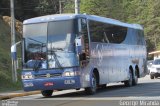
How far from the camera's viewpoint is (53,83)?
895 inches

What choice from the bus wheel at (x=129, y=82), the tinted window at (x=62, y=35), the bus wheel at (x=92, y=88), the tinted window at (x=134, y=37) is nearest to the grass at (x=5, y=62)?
the bus wheel at (x=129, y=82)

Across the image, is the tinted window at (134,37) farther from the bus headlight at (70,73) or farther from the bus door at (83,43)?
the bus headlight at (70,73)

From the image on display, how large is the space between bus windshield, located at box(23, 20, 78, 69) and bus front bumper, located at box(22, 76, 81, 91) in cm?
59

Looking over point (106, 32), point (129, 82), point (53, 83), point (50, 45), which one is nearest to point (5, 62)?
point (129, 82)

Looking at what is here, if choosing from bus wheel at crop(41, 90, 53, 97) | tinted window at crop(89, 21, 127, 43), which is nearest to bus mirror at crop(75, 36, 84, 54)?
tinted window at crop(89, 21, 127, 43)

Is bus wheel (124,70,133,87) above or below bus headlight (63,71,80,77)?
below

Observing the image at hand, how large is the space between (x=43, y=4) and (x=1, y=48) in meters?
30.1

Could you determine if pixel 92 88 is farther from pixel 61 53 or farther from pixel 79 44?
pixel 79 44

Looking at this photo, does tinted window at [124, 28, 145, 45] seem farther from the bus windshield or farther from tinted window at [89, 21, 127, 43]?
the bus windshield

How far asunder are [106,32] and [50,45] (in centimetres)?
517

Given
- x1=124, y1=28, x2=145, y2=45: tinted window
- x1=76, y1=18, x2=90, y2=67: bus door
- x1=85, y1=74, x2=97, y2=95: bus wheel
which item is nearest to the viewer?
x1=76, y1=18, x2=90, y2=67: bus door

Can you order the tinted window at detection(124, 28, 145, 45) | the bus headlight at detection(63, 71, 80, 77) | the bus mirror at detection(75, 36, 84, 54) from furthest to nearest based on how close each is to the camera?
the tinted window at detection(124, 28, 145, 45) → the bus headlight at detection(63, 71, 80, 77) → the bus mirror at detection(75, 36, 84, 54)

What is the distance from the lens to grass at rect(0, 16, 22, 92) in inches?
1342

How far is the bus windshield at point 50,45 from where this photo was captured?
2259 cm
